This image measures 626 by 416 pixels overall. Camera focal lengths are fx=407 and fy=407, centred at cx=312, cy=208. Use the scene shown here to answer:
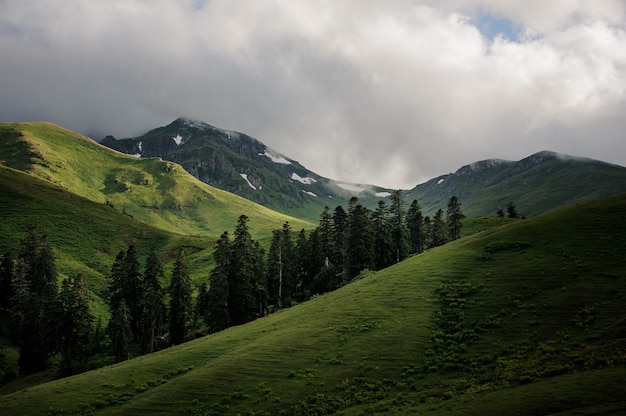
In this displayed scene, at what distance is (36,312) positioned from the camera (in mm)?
69250

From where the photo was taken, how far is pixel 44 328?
209 ft

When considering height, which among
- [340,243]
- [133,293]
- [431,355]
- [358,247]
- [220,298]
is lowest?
[431,355]

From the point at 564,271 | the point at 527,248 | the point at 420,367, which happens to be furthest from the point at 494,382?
the point at 527,248

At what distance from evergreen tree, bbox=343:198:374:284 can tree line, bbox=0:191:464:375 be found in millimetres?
199

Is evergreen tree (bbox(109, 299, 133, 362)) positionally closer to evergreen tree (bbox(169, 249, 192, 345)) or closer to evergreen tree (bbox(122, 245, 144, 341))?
evergreen tree (bbox(169, 249, 192, 345))

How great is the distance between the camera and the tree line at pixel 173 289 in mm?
63219

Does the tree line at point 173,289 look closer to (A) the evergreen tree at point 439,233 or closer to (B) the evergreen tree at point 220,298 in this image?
(B) the evergreen tree at point 220,298

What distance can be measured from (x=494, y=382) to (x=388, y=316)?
16.3 m

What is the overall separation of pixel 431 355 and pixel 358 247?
158 feet

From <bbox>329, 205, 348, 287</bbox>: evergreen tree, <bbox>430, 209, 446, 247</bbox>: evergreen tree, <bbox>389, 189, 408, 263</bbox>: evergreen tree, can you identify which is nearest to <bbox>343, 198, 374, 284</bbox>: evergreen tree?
<bbox>329, 205, 348, 287</bbox>: evergreen tree

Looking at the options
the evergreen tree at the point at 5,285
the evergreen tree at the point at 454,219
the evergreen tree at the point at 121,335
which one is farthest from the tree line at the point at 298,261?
the evergreen tree at the point at 5,285

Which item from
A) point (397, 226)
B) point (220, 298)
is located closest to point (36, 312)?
point (220, 298)

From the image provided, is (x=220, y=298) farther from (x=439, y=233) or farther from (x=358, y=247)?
(x=439, y=233)

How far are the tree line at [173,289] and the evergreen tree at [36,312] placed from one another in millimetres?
161
